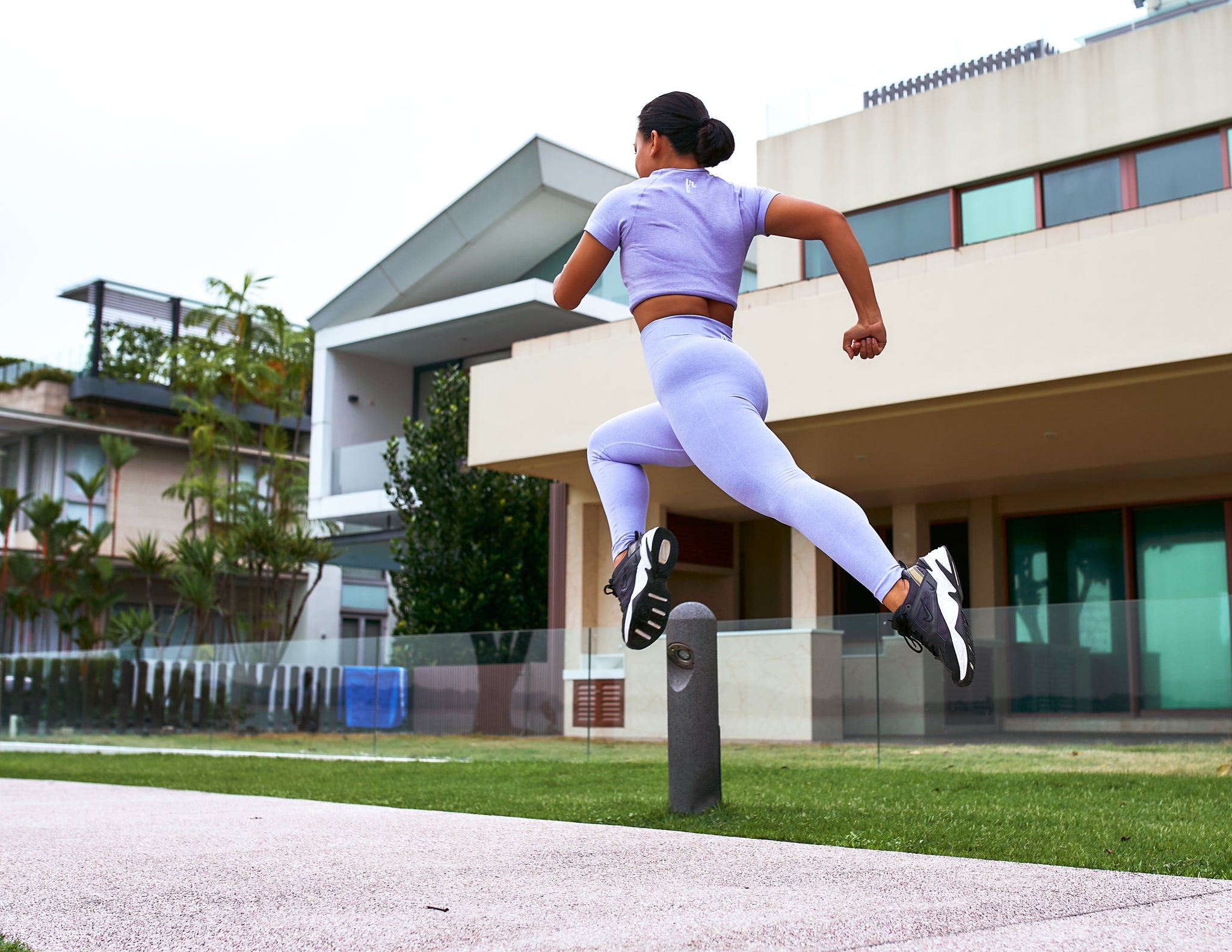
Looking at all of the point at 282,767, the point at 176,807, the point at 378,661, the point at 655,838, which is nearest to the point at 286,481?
the point at 378,661

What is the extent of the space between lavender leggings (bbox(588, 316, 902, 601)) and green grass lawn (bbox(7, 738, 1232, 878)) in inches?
67.3

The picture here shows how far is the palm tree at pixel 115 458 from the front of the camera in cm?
3156

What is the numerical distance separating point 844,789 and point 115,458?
89.3ft

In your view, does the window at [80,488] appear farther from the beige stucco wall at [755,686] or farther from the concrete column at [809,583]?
the beige stucco wall at [755,686]

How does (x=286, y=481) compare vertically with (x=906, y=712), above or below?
above

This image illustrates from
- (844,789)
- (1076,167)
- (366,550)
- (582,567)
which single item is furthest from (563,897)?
(366,550)

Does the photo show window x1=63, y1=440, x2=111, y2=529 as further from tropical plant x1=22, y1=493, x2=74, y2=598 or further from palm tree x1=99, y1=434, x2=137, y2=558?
tropical plant x1=22, y1=493, x2=74, y2=598

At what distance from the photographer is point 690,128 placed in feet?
12.0

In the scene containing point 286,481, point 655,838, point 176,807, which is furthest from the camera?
point 286,481

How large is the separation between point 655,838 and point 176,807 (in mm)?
3468

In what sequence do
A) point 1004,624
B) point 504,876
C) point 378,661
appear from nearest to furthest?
point 504,876
point 1004,624
point 378,661

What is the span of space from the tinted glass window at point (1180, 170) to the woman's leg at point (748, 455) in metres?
12.7

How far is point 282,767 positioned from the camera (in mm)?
12008

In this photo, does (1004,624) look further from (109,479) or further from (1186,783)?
(109,479)
